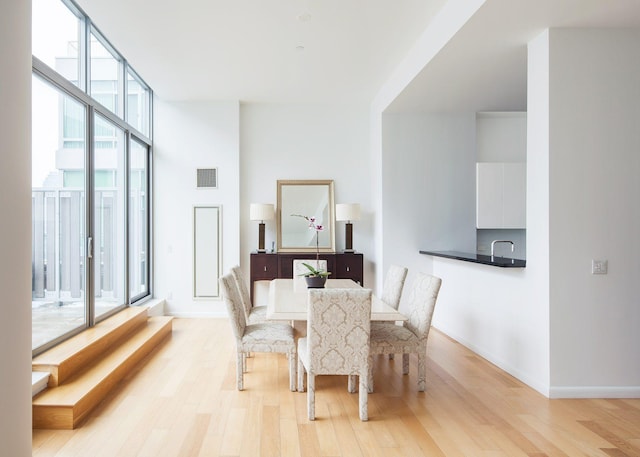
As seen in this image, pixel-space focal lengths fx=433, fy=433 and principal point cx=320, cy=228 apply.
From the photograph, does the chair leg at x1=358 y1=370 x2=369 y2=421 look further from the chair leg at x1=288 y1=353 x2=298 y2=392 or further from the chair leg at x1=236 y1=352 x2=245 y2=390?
the chair leg at x1=236 y1=352 x2=245 y2=390

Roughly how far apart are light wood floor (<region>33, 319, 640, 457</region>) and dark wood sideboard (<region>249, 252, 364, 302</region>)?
2129mm

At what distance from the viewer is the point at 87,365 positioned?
11.7 ft

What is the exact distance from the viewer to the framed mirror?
6.32 metres

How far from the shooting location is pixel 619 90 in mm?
3283

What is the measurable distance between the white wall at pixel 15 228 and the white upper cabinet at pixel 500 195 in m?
5.11

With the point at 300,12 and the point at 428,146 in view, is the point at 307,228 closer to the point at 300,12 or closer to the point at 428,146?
the point at 428,146

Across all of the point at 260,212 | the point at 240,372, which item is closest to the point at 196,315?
the point at 260,212

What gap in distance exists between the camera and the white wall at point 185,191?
6.27m

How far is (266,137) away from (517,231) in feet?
12.9

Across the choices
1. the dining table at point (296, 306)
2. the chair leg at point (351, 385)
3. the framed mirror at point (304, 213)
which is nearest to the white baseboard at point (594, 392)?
the dining table at point (296, 306)

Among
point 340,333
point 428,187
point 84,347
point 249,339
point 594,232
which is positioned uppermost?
point 428,187

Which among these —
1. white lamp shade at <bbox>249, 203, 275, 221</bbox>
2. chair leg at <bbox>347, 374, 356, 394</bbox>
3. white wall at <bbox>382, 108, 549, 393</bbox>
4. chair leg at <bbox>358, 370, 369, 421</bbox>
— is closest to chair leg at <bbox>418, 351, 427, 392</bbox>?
chair leg at <bbox>347, 374, 356, 394</bbox>

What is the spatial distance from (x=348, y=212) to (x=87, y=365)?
11.7ft

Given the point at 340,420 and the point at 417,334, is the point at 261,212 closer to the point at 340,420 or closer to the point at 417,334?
the point at 417,334
